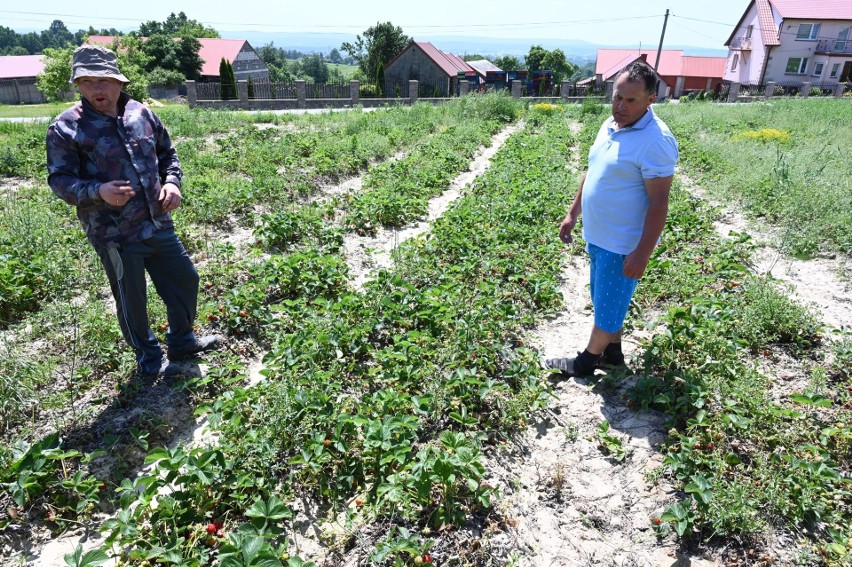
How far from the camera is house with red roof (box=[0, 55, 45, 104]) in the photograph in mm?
48219

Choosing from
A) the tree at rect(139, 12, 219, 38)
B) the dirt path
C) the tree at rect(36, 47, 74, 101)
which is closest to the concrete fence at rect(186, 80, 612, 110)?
the tree at rect(36, 47, 74, 101)

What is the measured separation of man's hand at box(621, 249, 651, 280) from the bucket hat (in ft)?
10.3

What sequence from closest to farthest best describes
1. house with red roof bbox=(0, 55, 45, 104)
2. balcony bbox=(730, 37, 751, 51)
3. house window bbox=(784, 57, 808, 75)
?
house window bbox=(784, 57, 808, 75), balcony bbox=(730, 37, 751, 51), house with red roof bbox=(0, 55, 45, 104)

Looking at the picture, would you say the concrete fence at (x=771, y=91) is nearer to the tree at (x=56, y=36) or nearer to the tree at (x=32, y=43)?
the tree at (x=56, y=36)

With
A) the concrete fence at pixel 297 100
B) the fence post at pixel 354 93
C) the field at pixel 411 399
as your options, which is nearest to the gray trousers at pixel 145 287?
the field at pixel 411 399

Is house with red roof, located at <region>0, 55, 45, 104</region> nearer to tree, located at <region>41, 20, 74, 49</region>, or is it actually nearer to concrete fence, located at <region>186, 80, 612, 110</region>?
concrete fence, located at <region>186, 80, 612, 110</region>

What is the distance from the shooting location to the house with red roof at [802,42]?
3903 centimetres

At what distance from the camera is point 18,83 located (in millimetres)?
48562

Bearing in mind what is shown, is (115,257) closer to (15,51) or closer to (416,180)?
(416,180)

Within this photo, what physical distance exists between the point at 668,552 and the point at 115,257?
11.6 ft

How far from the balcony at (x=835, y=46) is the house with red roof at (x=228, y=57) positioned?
4911 centimetres

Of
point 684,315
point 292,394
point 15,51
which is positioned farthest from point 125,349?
point 15,51

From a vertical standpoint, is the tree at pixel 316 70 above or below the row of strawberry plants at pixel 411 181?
above

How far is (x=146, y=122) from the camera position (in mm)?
3311
